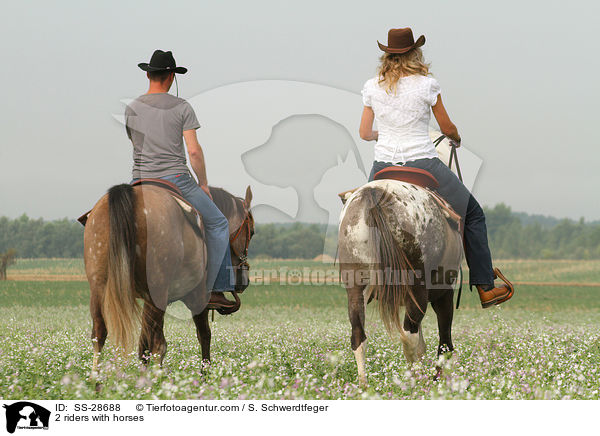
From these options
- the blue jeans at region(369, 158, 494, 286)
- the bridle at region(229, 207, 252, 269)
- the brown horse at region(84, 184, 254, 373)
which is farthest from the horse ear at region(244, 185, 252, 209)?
the blue jeans at region(369, 158, 494, 286)

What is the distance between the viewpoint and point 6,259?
35906 mm

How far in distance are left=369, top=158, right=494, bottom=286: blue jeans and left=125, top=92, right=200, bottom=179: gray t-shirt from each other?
7.79ft

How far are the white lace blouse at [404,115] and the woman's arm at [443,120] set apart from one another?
145 millimetres

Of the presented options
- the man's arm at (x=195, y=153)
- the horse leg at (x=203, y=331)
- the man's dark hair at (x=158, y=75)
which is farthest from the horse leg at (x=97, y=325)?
the man's dark hair at (x=158, y=75)

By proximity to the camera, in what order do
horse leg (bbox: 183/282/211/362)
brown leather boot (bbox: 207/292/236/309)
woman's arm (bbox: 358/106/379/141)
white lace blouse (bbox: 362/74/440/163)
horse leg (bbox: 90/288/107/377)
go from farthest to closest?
brown leather boot (bbox: 207/292/236/309), horse leg (bbox: 183/282/211/362), woman's arm (bbox: 358/106/379/141), white lace blouse (bbox: 362/74/440/163), horse leg (bbox: 90/288/107/377)

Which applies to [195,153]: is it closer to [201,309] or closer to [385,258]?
[201,309]

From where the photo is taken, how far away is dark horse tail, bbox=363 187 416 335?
6.56 m

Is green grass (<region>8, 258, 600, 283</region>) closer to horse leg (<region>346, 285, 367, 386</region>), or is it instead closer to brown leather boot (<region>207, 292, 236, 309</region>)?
brown leather boot (<region>207, 292, 236, 309</region>)

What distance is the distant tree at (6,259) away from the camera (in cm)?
3556

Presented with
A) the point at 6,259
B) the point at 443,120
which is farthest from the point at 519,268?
the point at 443,120

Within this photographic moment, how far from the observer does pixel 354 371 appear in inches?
304

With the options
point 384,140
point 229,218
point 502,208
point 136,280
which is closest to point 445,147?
point 384,140

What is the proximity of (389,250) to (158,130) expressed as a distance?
3.08m

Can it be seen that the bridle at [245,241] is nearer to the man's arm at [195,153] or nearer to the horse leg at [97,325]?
the man's arm at [195,153]
